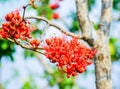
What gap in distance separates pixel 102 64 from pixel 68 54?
989 mm

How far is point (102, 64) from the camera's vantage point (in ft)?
20.8

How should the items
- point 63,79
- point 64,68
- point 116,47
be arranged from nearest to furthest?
1. point 64,68
2. point 63,79
3. point 116,47

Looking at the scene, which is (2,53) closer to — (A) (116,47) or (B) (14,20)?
(B) (14,20)

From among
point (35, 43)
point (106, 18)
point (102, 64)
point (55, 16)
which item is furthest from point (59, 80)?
point (35, 43)

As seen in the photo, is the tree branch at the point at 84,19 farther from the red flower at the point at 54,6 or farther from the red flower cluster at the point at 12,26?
the red flower at the point at 54,6

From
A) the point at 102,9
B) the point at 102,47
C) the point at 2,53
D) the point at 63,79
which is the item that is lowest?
the point at 63,79

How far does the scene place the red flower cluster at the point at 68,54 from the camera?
5.42 meters

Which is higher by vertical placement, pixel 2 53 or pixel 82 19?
pixel 82 19

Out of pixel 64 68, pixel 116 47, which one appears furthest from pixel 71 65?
pixel 116 47

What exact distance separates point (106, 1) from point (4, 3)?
5.90 meters

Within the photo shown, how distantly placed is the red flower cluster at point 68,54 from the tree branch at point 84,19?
83 cm

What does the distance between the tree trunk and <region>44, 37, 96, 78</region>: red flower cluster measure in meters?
0.67

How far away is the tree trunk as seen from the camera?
20.5ft

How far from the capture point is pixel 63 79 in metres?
14.1
